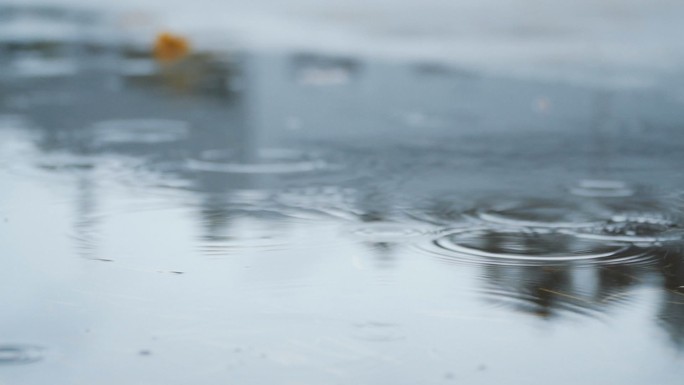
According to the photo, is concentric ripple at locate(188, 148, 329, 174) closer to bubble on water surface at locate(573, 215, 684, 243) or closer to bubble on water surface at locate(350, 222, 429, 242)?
bubble on water surface at locate(350, 222, 429, 242)

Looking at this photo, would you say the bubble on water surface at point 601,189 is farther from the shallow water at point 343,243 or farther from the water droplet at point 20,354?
the water droplet at point 20,354

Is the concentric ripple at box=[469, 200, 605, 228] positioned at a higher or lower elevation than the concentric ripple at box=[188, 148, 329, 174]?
lower

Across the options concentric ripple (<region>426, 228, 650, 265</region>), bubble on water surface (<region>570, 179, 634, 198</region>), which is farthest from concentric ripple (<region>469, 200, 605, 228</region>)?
bubble on water surface (<region>570, 179, 634, 198</region>)

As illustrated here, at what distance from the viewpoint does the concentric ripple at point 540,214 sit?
3.93 m

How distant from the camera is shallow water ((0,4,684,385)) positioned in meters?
2.55

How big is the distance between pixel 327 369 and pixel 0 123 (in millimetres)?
4504

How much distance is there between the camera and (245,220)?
154 inches

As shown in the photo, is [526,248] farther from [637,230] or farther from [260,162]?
[260,162]

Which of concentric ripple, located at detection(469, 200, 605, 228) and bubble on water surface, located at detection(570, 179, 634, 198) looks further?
bubble on water surface, located at detection(570, 179, 634, 198)

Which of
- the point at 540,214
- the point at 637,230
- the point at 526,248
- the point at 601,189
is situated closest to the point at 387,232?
the point at 526,248

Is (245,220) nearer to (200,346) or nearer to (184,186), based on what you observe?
(184,186)

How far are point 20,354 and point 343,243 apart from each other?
4.37 ft

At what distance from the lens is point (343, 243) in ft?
11.9

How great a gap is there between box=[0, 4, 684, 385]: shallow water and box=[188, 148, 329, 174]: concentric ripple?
23mm
